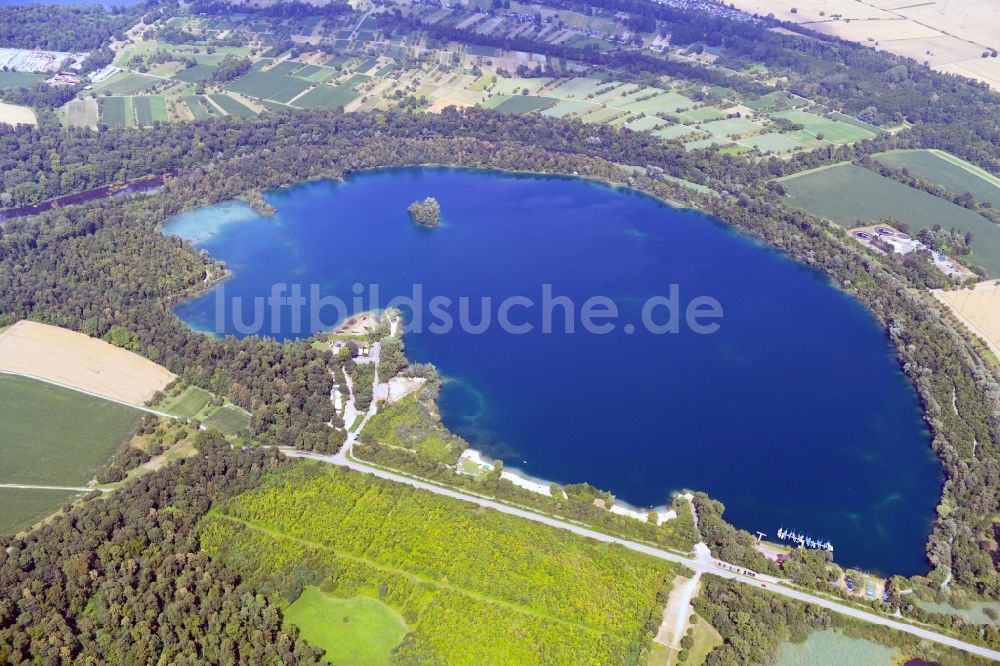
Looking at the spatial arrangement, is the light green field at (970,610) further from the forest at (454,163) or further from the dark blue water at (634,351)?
the dark blue water at (634,351)

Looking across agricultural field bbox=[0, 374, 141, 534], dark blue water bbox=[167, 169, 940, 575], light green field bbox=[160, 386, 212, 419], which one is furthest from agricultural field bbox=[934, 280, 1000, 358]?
agricultural field bbox=[0, 374, 141, 534]

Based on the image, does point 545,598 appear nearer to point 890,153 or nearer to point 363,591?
point 363,591

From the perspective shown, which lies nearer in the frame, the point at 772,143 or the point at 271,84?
the point at 772,143

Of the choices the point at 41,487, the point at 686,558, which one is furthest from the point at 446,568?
the point at 41,487

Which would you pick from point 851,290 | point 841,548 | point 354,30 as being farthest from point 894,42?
point 841,548

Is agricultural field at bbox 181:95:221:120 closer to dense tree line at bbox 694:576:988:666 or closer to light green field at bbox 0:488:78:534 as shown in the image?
light green field at bbox 0:488:78:534

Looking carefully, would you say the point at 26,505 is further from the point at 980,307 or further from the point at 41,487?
the point at 980,307
